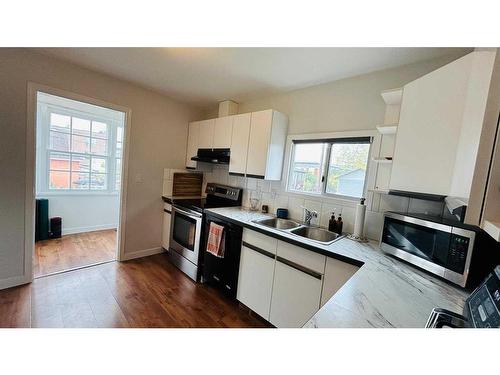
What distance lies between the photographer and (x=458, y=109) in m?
1.04

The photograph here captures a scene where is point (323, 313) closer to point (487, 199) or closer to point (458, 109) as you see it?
point (487, 199)

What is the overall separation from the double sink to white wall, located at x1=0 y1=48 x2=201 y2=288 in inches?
73.2

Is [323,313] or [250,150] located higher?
[250,150]

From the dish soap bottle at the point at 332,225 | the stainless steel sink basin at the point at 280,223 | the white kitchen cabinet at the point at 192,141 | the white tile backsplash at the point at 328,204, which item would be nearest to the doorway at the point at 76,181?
the white kitchen cabinet at the point at 192,141

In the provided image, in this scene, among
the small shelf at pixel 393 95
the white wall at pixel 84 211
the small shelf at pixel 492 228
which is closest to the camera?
the small shelf at pixel 492 228

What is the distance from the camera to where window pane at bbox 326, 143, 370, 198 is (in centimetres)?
199

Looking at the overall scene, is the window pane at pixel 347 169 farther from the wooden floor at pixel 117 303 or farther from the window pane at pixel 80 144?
the window pane at pixel 80 144

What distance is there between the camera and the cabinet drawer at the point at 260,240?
Result: 5.89ft

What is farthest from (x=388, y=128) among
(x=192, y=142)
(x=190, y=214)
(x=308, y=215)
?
(x=192, y=142)

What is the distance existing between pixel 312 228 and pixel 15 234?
2990 mm

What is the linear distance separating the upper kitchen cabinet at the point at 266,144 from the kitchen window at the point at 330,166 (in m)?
0.18

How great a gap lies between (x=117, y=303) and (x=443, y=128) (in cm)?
286

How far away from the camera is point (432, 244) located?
3.91 feet
